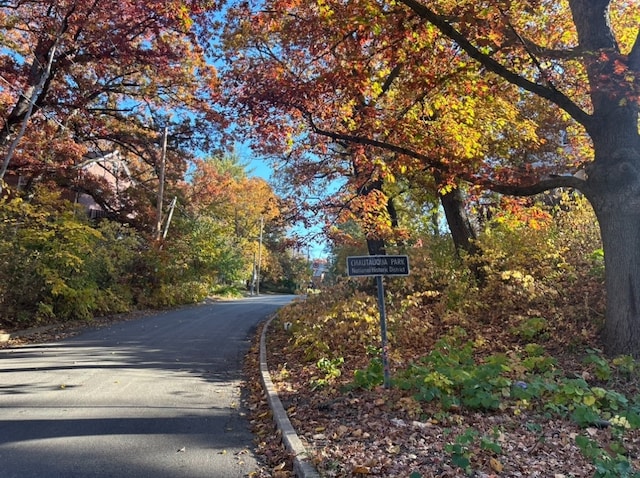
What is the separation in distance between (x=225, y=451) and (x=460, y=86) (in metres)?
6.72

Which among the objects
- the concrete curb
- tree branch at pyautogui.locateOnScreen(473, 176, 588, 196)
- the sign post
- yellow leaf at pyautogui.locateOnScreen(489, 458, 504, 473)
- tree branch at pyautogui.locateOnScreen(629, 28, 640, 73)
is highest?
tree branch at pyautogui.locateOnScreen(629, 28, 640, 73)

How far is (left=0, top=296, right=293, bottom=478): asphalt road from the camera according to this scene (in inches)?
171

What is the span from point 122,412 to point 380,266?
379 cm

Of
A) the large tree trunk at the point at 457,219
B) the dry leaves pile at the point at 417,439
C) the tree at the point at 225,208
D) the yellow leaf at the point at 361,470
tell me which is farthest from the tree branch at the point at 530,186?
the tree at the point at 225,208

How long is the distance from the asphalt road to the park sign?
2.44 meters

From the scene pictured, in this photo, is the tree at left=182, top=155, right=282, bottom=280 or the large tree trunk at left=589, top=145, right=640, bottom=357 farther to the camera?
the tree at left=182, top=155, right=282, bottom=280

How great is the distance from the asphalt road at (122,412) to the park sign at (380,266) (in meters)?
2.44

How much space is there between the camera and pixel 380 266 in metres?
6.14

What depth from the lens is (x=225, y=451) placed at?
15.8 feet

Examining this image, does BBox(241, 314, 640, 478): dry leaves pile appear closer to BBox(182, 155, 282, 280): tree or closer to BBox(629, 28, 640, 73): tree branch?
BBox(629, 28, 640, 73): tree branch

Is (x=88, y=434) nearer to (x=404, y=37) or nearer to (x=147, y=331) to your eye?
(x=404, y=37)

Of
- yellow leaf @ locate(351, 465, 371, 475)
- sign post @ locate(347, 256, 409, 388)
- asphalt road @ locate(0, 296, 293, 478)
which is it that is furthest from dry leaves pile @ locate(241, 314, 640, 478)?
sign post @ locate(347, 256, 409, 388)

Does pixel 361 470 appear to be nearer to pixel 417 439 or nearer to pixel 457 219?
pixel 417 439

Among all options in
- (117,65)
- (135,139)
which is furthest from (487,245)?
(135,139)
